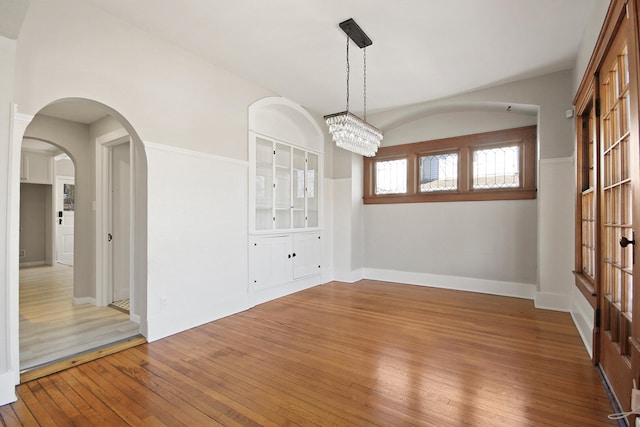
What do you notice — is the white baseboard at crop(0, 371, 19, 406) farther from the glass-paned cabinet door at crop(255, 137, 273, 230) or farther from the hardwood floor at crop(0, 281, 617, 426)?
the glass-paned cabinet door at crop(255, 137, 273, 230)

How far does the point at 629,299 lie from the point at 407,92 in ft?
11.6

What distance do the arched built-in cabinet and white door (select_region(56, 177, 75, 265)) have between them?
6035 millimetres

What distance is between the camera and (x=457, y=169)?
16.8 ft

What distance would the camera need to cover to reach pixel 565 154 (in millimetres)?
3854

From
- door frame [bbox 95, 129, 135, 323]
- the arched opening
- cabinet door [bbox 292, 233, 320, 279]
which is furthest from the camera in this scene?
cabinet door [bbox 292, 233, 320, 279]

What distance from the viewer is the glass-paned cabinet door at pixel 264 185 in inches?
173

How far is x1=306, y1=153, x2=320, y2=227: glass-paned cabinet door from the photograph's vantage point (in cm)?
539

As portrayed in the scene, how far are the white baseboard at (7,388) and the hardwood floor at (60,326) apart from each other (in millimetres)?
427

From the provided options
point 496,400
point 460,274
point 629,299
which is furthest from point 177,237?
point 460,274

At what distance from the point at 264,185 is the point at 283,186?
43 centimetres

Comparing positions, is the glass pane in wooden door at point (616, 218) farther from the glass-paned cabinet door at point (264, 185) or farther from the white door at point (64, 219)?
the white door at point (64, 219)

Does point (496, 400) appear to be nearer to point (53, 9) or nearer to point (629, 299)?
point (629, 299)

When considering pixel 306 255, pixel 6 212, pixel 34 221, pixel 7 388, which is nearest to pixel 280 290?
pixel 306 255

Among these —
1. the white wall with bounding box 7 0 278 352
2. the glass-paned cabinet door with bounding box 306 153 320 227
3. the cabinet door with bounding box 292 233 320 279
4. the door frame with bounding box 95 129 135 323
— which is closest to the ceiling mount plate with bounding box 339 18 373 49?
the white wall with bounding box 7 0 278 352
